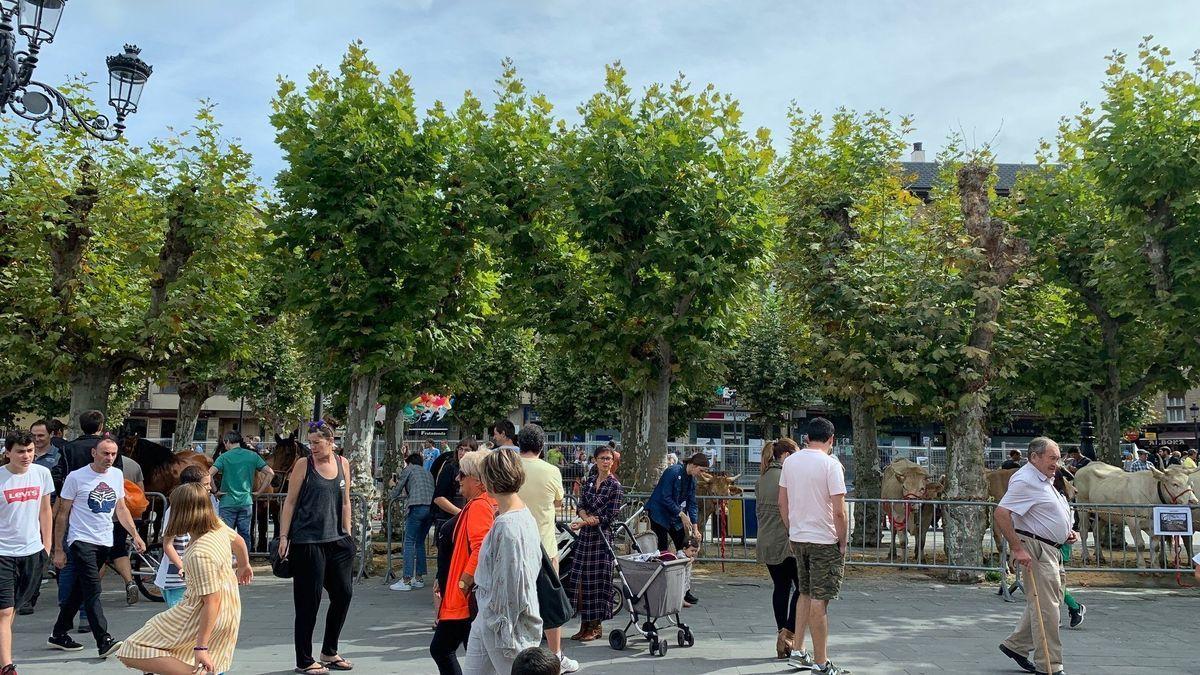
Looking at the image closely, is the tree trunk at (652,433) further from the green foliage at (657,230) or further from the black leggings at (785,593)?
the black leggings at (785,593)

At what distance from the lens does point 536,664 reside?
3143mm

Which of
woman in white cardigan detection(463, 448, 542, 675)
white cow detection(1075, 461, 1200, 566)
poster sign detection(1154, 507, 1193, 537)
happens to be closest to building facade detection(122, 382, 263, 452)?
white cow detection(1075, 461, 1200, 566)

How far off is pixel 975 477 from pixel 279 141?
10.8 meters

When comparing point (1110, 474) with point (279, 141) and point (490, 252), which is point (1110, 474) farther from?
point (279, 141)

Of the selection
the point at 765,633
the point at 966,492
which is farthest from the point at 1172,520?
the point at 765,633

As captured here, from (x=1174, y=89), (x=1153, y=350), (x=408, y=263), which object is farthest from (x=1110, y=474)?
(x=408, y=263)

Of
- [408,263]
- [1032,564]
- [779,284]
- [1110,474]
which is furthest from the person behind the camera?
[779,284]

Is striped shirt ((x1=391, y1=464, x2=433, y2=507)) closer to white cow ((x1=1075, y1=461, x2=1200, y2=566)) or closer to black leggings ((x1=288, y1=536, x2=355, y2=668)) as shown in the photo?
black leggings ((x1=288, y1=536, x2=355, y2=668))

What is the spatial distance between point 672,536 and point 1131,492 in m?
8.70

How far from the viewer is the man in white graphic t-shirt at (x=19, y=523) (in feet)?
20.8

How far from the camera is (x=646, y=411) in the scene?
13.3 m

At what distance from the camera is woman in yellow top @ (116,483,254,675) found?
481 centimetres

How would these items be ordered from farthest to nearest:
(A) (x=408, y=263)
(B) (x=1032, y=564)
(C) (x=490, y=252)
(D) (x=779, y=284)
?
1. (D) (x=779, y=284)
2. (C) (x=490, y=252)
3. (A) (x=408, y=263)
4. (B) (x=1032, y=564)

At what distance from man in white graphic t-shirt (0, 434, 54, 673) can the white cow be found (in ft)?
40.7
